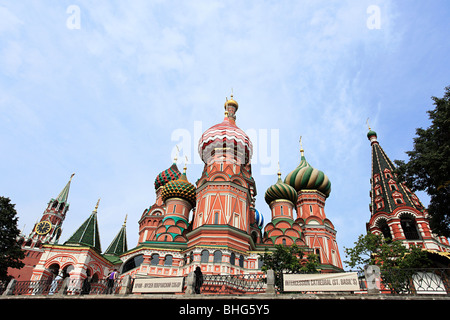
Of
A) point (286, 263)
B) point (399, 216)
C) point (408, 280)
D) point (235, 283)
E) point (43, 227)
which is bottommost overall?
point (408, 280)

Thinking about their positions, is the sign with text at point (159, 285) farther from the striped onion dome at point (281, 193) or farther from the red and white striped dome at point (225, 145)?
the striped onion dome at point (281, 193)

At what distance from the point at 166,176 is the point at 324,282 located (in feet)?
95.0

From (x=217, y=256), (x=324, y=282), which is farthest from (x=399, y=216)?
(x=324, y=282)

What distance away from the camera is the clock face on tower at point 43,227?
149 ft

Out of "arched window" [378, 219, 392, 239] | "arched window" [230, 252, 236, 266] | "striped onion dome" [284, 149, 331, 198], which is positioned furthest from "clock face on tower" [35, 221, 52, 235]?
"arched window" [378, 219, 392, 239]

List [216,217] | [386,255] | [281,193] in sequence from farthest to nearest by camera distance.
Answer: [281,193] → [216,217] → [386,255]

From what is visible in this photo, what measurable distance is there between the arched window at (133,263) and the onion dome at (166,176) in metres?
12.4

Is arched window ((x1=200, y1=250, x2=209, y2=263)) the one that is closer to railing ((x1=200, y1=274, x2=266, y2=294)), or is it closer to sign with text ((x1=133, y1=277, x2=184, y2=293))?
railing ((x1=200, y1=274, x2=266, y2=294))

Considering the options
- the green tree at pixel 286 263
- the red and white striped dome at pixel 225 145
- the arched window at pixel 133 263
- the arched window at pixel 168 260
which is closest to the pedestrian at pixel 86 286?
the green tree at pixel 286 263

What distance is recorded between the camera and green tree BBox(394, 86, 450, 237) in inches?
526

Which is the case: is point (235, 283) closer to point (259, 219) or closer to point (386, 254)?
point (386, 254)

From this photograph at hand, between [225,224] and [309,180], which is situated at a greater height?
[309,180]

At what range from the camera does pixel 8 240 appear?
806 inches
